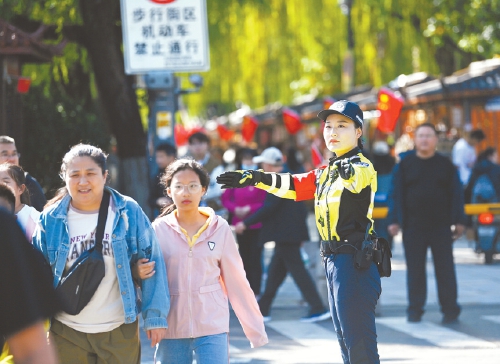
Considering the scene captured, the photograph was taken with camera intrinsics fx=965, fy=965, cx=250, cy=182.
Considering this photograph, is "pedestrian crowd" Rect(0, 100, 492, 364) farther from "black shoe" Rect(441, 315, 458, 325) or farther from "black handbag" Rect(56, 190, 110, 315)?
"black shoe" Rect(441, 315, 458, 325)

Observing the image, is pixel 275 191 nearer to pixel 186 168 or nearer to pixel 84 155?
pixel 186 168

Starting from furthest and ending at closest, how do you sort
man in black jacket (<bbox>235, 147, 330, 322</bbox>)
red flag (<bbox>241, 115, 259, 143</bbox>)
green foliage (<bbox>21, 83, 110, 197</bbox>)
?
1. red flag (<bbox>241, 115, 259, 143</bbox>)
2. green foliage (<bbox>21, 83, 110, 197</bbox>)
3. man in black jacket (<bbox>235, 147, 330, 322</bbox>)

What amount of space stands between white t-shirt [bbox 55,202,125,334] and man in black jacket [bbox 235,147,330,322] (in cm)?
525

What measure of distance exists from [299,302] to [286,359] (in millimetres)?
3145

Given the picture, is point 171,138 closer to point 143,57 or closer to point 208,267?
point 143,57

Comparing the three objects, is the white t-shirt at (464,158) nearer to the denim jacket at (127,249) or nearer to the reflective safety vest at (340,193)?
the reflective safety vest at (340,193)

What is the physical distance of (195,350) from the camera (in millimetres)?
5246

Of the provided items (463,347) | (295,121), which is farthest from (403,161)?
(295,121)

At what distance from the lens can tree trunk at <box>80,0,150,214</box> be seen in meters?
14.0

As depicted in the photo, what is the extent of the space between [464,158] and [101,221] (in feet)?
46.8

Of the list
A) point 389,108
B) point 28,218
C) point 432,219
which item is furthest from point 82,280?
point 389,108

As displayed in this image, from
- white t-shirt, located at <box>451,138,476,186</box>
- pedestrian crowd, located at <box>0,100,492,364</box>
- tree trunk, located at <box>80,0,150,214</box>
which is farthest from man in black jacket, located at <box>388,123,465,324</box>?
white t-shirt, located at <box>451,138,476,186</box>

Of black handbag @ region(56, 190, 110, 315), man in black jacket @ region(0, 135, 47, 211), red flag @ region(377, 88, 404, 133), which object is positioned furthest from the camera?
red flag @ region(377, 88, 404, 133)

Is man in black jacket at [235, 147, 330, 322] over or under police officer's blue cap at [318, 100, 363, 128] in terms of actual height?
under
